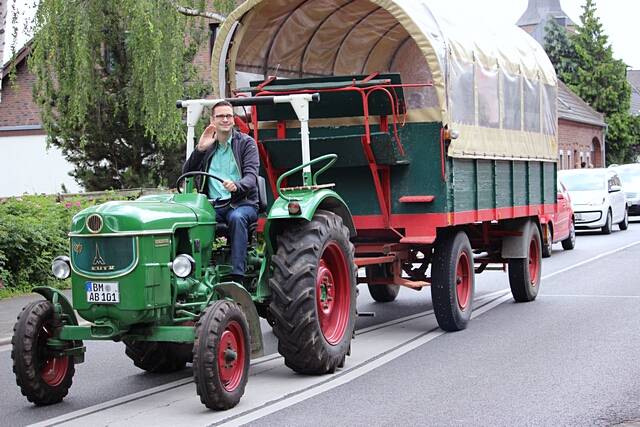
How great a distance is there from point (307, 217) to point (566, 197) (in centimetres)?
1645

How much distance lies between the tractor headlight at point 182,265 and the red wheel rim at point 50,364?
1119 millimetres

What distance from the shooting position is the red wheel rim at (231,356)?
7445mm

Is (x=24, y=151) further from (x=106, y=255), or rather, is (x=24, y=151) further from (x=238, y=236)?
(x=106, y=255)

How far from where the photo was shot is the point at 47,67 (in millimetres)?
24688

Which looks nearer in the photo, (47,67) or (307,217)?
(307,217)

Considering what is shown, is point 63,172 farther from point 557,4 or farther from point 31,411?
point 557,4

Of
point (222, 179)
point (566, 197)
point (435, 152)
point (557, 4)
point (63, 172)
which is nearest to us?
point (222, 179)

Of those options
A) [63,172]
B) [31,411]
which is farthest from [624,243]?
[63,172]

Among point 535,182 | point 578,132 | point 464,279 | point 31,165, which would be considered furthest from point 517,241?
point 578,132

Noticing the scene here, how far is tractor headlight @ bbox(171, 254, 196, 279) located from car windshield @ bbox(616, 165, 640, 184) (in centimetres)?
3188

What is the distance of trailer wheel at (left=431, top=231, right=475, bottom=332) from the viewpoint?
11023 millimetres

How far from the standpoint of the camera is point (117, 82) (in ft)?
84.5

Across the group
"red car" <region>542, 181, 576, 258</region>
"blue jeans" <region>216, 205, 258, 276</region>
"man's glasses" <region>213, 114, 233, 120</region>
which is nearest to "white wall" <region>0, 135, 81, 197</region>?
"red car" <region>542, 181, 576, 258</region>

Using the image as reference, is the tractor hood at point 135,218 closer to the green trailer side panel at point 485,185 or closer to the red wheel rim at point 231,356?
the red wheel rim at point 231,356
